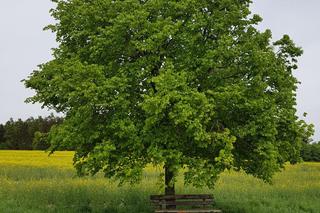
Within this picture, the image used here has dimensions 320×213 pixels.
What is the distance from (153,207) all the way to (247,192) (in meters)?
8.22

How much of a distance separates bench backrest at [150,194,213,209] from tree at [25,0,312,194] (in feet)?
2.60

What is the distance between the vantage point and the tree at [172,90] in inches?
726

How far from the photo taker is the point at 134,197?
25000mm

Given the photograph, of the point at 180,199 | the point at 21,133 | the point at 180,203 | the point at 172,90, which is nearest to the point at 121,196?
the point at 180,199

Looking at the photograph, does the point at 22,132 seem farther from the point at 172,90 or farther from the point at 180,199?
the point at 172,90

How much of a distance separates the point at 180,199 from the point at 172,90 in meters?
5.85

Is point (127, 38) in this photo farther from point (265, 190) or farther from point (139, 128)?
point (265, 190)

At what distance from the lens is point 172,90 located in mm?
A: 18141

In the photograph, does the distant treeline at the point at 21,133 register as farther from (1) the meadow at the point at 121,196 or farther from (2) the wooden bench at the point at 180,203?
(2) the wooden bench at the point at 180,203

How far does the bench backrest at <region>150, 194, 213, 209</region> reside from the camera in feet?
69.2

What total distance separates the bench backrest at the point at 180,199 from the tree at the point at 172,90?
79 cm

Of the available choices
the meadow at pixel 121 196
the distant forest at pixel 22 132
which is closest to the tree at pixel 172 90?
the meadow at pixel 121 196

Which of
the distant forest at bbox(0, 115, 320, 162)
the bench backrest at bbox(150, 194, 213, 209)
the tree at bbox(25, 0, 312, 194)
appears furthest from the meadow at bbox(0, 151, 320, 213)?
the distant forest at bbox(0, 115, 320, 162)

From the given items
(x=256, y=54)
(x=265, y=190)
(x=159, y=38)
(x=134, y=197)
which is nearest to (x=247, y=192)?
(x=265, y=190)
